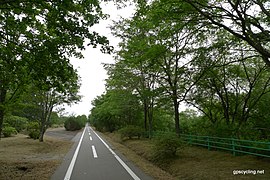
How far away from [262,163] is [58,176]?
768 cm

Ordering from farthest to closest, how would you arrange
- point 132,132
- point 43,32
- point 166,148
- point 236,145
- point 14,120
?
1. point 14,120
2. point 132,132
3. point 166,148
4. point 236,145
5. point 43,32

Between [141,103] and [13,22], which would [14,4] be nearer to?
[13,22]

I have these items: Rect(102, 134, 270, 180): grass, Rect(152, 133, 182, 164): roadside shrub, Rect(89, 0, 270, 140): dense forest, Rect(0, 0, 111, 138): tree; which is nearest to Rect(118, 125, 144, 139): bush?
Rect(89, 0, 270, 140): dense forest

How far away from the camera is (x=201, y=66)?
488 inches

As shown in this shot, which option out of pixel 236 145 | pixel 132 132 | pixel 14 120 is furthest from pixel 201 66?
pixel 14 120

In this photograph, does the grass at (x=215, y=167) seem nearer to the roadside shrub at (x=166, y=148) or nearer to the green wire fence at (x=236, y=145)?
the green wire fence at (x=236, y=145)

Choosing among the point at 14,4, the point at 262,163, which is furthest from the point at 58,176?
the point at 262,163

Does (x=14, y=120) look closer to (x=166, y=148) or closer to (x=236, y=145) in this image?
(x=166, y=148)

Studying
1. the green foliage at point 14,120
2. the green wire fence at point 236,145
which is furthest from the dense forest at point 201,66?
the green foliage at point 14,120

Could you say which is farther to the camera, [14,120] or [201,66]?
[14,120]

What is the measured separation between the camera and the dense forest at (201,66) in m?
8.30

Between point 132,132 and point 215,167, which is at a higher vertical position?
point 132,132

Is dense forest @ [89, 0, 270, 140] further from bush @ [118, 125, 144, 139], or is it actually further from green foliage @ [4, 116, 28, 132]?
green foliage @ [4, 116, 28, 132]

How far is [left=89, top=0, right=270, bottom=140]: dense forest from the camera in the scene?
27.2 feet
